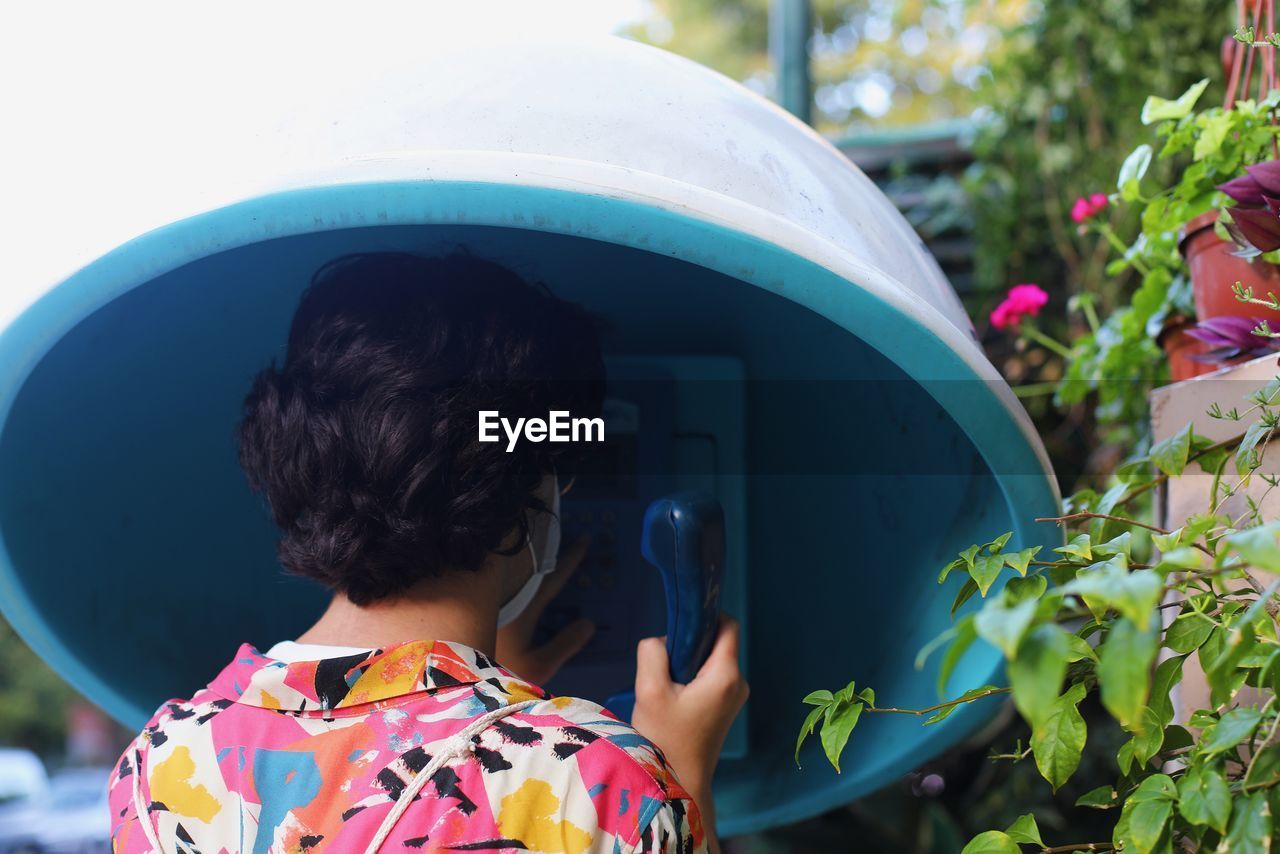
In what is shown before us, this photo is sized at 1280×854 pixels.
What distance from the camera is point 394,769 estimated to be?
730 millimetres

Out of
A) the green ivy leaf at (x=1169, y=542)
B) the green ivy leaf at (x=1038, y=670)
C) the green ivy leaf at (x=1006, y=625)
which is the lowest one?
the green ivy leaf at (x=1169, y=542)

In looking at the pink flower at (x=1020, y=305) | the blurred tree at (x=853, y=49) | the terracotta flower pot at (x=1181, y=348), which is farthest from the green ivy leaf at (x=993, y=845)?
the blurred tree at (x=853, y=49)

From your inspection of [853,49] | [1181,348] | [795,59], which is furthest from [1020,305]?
[853,49]

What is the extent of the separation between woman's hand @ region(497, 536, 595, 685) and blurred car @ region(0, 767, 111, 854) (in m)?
3.52

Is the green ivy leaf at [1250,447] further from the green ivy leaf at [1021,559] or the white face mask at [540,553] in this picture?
the white face mask at [540,553]

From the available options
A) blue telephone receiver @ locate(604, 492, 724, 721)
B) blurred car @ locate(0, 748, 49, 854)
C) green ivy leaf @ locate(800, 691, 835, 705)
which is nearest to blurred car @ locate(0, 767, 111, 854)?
blurred car @ locate(0, 748, 49, 854)

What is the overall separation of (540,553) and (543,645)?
9.0 inches

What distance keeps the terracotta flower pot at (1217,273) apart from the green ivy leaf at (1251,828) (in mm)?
505

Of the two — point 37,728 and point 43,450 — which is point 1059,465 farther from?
point 37,728

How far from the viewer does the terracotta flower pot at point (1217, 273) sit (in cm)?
92

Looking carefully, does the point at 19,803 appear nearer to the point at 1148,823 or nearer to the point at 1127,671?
the point at 1148,823

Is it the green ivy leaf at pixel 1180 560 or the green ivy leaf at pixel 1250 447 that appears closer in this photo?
the green ivy leaf at pixel 1180 560

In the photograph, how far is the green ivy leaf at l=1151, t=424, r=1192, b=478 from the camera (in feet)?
2.56

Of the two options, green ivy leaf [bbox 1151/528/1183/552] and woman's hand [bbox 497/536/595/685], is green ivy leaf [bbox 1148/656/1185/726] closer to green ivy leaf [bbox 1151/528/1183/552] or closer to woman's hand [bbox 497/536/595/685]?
green ivy leaf [bbox 1151/528/1183/552]
